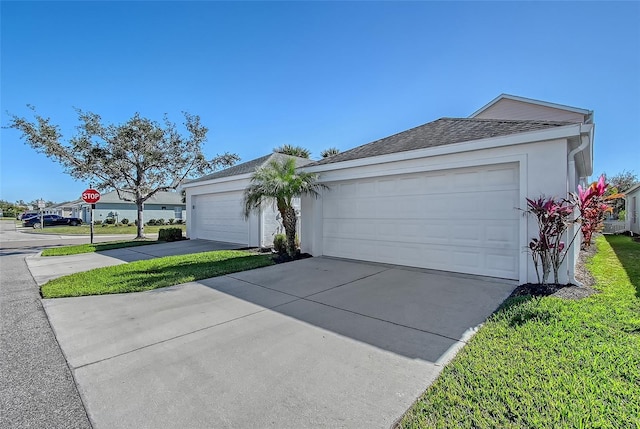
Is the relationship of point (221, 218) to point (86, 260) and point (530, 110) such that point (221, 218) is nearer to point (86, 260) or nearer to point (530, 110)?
point (86, 260)

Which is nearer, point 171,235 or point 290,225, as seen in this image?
point 290,225

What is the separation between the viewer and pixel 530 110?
14.4m

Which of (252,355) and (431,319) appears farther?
(431,319)

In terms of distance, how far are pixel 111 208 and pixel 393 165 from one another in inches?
1601

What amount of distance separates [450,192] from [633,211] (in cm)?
1880

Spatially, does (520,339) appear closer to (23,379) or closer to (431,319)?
(431,319)

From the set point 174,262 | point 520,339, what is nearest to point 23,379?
point 520,339

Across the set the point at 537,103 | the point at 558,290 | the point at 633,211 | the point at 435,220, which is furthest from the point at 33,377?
the point at 633,211

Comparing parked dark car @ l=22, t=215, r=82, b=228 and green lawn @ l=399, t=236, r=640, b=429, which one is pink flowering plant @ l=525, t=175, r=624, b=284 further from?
parked dark car @ l=22, t=215, r=82, b=228

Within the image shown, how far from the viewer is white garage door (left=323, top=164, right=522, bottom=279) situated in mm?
6121

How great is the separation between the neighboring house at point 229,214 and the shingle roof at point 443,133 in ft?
13.4

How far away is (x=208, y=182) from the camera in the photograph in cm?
1451

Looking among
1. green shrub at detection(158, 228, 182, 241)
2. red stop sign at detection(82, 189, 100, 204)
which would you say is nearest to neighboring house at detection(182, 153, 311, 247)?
green shrub at detection(158, 228, 182, 241)

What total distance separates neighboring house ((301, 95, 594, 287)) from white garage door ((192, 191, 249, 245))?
452 cm
